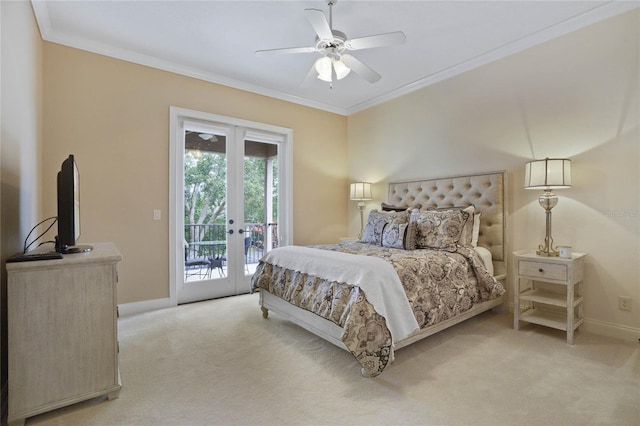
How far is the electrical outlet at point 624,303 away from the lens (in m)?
2.62

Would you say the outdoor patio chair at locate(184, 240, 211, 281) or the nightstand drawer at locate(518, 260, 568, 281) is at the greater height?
the nightstand drawer at locate(518, 260, 568, 281)

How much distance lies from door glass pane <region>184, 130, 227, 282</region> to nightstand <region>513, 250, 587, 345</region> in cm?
349

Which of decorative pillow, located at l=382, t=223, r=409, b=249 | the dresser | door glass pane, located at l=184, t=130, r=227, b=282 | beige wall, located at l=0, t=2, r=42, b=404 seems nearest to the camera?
the dresser

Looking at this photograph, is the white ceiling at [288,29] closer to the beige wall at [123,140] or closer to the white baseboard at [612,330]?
the beige wall at [123,140]

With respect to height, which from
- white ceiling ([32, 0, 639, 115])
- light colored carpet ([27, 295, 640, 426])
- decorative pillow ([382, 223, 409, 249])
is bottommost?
light colored carpet ([27, 295, 640, 426])

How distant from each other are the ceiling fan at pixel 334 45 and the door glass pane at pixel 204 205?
1.81 meters

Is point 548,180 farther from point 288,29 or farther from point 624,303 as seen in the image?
point 288,29

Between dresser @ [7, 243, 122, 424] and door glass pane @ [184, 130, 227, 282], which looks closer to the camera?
dresser @ [7, 243, 122, 424]

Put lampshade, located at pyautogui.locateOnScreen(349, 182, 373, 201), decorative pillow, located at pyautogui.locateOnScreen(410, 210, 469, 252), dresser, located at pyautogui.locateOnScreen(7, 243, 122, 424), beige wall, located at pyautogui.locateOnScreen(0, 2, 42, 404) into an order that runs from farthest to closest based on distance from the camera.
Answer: lampshade, located at pyautogui.locateOnScreen(349, 182, 373, 201) < decorative pillow, located at pyautogui.locateOnScreen(410, 210, 469, 252) < beige wall, located at pyautogui.locateOnScreen(0, 2, 42, 404) < dresser, located at pyautogui.locateOnScreen(7, 243, 122, 424)

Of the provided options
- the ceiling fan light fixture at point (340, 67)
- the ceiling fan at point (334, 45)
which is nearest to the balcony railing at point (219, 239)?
the ceiling fan at point (334, 45)

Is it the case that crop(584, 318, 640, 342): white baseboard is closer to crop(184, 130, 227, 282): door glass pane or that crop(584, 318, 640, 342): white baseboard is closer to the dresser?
the dresser

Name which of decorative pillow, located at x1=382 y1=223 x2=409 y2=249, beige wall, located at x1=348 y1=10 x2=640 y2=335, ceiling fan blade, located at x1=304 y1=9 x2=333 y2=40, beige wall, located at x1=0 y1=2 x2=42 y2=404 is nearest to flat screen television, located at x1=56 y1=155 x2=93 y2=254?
beige wall, located at x1=0 y1=2 x2=42 y2=404

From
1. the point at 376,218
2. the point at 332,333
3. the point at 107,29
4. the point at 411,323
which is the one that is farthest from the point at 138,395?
the point at 107,29

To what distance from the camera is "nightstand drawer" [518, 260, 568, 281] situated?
2590 millimetres
